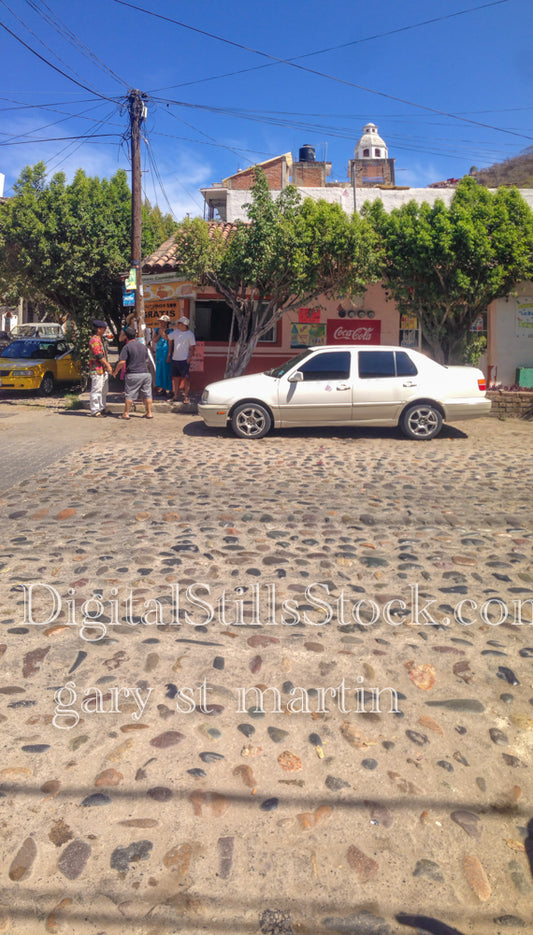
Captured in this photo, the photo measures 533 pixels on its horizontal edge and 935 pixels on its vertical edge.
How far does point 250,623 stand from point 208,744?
45.9 inches

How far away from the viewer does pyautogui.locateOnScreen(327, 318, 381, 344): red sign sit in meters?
17.6

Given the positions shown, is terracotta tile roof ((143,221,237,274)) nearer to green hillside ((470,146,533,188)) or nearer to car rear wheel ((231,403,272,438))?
car rear wheel ((231,403,272,438))

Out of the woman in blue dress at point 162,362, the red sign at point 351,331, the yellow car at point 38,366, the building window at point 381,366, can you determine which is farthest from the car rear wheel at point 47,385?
the building window at point 381,366

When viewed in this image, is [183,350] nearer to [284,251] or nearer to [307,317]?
[284,251]

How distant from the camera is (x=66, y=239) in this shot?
17.1 meters

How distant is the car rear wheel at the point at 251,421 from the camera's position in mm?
10953

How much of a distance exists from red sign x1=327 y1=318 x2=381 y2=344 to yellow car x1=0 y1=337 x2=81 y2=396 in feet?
22.7

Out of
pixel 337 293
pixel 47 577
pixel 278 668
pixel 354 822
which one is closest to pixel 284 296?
pixel 337 293

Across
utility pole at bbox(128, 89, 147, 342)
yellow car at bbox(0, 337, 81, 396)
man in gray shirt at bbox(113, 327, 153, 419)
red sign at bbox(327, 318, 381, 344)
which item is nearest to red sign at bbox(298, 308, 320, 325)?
red sign at bbox(327, 318, 381, 344)

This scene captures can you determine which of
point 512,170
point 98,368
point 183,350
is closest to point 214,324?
point 183,350

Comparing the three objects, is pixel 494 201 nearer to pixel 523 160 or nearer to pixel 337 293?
pixel 337 293

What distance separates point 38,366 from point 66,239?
337 centimetres

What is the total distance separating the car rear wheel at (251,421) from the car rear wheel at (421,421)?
226 cm

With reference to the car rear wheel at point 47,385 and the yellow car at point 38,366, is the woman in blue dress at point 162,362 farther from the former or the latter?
the car rear wheel at point 47,385
